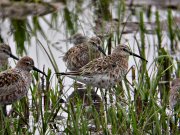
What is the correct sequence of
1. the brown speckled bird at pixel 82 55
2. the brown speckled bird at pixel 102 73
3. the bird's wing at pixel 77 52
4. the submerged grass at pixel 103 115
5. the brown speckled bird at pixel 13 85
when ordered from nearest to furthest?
the submerged grass at pixel 103 115
the brown speckled bird at pixel 13 85
the brown speckled bird at pixel 102 73
the brown speckled bird at pixel 82 55
the bird's wing at pixel 77 52

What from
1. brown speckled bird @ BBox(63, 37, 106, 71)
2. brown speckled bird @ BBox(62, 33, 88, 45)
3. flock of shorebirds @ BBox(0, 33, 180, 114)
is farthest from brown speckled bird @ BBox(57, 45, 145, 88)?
brown speckled bird @ BBox(62, 33, 88, 45)

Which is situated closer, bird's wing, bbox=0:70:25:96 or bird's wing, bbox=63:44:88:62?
bird's wing, bbox=0:70:25:96

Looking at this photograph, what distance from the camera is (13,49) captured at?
12.5m

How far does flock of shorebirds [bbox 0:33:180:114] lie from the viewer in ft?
27.1

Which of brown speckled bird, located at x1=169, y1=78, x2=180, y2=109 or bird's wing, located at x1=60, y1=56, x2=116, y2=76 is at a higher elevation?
bird's wing, located at x1=60, y1=56, x2=116, y2=76

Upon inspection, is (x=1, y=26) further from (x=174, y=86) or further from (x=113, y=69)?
(x=174, y=86)

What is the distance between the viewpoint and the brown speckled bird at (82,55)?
35.0 feet

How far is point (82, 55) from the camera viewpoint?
10836mm

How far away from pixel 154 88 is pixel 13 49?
4.79 metres

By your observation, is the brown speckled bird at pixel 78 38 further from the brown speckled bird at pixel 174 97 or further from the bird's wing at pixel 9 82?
the brown speckled bird at pixel 174 97

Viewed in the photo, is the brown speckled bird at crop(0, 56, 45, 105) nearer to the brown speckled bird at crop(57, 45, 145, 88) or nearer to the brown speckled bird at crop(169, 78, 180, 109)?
the brown speckled bird at crop(57, 45, 145, 88)

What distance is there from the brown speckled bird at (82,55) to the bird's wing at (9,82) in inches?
91.9

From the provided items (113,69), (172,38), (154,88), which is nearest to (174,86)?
(154,88)

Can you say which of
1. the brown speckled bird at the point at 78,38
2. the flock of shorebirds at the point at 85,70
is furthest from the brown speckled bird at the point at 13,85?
the brown speckled bird at the point at 78,38
